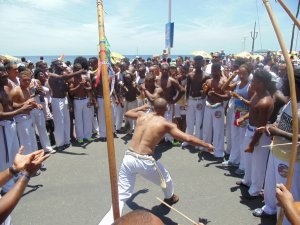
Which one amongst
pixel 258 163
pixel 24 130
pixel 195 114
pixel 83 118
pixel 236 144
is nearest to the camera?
pixel 258 163

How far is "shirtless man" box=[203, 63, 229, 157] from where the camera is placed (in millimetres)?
6449

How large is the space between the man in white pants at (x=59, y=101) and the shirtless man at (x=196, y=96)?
2946 millimetres

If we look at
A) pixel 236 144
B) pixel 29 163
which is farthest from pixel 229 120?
pixel 29 163

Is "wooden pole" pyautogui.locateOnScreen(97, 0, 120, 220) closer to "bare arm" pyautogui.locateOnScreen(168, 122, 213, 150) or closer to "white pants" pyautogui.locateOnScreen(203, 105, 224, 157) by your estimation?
"bare arm" pyautogui.locateOnScreen(168, 122, 213, 150)

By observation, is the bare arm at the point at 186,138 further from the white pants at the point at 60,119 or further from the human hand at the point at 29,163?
the white pants at the point at 60,119

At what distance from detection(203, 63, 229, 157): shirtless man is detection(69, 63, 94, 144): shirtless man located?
133 inches

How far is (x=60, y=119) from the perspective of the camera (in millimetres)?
7461

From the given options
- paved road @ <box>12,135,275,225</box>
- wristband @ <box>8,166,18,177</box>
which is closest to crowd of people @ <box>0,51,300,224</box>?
paved road @ <box>12,135,275,225</box>

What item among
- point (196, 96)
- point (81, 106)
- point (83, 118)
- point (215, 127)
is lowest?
point (83, 118)

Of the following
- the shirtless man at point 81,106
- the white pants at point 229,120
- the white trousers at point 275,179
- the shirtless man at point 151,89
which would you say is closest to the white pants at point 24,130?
the shirtless man at point 81,106

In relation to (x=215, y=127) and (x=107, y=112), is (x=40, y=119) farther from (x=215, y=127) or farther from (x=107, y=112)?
(x=107, y=112)

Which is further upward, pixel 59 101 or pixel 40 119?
pixel 59 101

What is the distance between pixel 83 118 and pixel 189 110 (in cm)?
307

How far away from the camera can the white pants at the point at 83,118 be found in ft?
26.0
